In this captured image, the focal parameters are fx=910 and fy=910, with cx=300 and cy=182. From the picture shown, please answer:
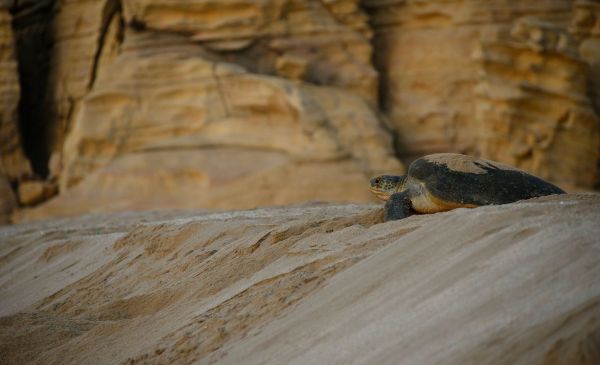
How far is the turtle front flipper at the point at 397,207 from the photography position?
5287 mm

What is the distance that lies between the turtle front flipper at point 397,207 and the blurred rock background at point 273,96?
28.7 feet

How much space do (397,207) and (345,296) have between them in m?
1.66

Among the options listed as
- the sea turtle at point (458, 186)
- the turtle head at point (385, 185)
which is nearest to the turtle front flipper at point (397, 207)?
the sea turtle at point (458, 186)

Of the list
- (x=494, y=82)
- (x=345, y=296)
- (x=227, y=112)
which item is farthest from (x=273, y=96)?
(x=345, y=296)

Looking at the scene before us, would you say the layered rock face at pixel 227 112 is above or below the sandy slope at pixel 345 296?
below

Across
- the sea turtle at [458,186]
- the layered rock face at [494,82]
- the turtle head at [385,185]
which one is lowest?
the layered rock face at [494,82]

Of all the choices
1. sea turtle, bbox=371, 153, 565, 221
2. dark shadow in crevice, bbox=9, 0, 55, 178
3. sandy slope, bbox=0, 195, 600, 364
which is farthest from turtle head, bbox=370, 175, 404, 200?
dark shadow in crevice, bbox=9, 0, 55, 178

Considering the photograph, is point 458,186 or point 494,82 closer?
point 458,186

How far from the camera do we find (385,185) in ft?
20.0

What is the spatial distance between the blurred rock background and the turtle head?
806 cm

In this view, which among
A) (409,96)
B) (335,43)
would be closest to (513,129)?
(409,96)

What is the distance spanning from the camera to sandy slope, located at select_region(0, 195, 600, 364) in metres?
3.05

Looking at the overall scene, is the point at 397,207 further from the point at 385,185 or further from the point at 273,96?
the point at 273,96

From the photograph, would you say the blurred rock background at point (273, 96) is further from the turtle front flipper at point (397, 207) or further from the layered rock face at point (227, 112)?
the turtle front flipper at point (397, 207)
